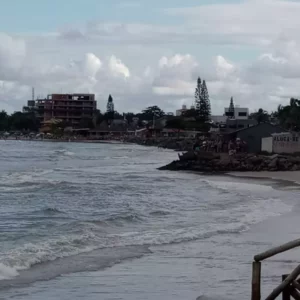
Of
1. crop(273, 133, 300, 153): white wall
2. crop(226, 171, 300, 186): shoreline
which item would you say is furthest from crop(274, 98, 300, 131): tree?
crop(226, 171, 300, 186): shoreline

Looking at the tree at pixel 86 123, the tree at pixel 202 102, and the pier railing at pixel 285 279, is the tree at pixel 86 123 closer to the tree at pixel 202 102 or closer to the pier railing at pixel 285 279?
the tree at pixel 202 102

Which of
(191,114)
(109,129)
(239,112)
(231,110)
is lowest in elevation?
(109,129)

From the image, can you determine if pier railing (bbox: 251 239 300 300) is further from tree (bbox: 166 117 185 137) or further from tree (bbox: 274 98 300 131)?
tree (bbox: 166 117 185 137)

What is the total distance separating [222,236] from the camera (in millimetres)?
18109

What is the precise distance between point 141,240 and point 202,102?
132 metres

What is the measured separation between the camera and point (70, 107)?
179 metres

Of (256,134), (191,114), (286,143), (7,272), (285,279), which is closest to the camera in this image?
(285,279)

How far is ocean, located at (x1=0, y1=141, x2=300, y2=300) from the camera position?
11945 mm

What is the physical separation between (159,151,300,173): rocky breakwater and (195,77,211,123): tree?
9397cm

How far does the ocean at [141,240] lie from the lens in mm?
11945

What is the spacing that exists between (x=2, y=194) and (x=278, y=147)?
30059 mm

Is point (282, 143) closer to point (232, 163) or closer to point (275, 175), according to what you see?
point (232, 163)

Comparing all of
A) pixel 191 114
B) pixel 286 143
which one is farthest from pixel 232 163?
pixel 191 114

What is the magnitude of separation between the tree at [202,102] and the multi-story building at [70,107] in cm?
3722
